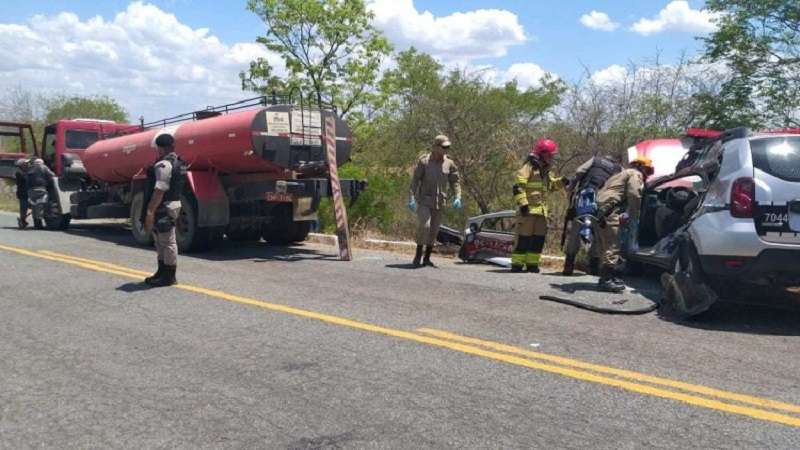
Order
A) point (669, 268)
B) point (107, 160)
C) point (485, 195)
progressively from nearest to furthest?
point (669, 268) < point (107, 160) < point (485, 195)

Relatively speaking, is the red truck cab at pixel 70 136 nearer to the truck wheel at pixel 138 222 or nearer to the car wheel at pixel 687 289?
the truck wheel at pixel 138 222

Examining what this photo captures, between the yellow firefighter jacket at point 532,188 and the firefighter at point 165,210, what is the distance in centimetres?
413

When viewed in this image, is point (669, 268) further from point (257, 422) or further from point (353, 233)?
point (353, 233)

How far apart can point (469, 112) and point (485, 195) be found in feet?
5.61

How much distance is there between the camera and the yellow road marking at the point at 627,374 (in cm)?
434

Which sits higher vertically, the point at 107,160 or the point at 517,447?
the point at 107,160

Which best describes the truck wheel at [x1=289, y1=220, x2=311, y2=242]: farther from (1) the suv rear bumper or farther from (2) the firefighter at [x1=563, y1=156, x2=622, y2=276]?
(1) the suv rear bumper

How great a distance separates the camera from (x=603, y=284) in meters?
7.91

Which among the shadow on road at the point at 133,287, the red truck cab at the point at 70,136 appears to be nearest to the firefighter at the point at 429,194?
the shadow on road at the point at 133,287

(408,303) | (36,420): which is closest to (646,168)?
(408,303)

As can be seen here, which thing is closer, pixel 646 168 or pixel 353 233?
pixel 646 168

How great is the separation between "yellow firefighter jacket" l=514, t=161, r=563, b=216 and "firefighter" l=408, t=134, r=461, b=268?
→ 102 cm

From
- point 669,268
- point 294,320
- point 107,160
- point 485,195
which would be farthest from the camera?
point 485,195

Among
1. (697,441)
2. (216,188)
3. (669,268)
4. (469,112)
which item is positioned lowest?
(697,441)
